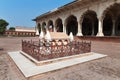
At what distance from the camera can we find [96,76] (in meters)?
4.18

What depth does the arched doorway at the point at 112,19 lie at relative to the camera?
1750 centimetres

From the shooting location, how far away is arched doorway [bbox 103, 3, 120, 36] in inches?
689

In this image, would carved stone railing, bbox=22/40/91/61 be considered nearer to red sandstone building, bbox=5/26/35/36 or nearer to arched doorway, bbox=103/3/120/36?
arched doorway, bbox=103/3/120/36

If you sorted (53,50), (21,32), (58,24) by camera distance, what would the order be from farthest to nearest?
(21,32) < (58,24) < (53,50)

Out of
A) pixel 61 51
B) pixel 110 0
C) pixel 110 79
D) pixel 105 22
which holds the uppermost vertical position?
pixel 110 0

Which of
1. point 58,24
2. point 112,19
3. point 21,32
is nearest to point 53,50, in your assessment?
point 112,19

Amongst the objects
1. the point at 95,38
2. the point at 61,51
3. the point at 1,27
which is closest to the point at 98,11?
the point at 95,38

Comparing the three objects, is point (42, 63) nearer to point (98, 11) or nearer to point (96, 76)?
point (96, 76)

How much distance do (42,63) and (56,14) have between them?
77.5 ft

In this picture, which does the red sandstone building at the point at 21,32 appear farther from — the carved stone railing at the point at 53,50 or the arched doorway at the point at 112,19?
the carved stone railing at the point at 53,50

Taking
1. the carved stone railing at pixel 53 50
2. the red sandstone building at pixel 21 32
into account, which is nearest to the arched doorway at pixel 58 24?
the carved stone railing at pixel 53 50

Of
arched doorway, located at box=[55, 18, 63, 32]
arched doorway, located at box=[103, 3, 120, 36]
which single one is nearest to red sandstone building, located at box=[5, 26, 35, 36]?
arched doorway, located at box=[55, 18, 63, 32]

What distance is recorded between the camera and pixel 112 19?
2056 cm

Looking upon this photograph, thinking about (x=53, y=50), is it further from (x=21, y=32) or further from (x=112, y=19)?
(x=21, y=32)
